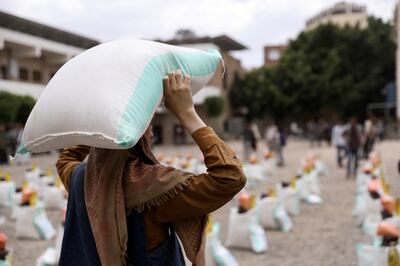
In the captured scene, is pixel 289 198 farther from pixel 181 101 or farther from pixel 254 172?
pixel 181 101

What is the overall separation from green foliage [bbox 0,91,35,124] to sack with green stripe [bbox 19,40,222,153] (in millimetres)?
19546

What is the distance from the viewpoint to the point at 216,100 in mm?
33312

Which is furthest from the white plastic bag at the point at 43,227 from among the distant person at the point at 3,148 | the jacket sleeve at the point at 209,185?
the distant person at the point at 3,148

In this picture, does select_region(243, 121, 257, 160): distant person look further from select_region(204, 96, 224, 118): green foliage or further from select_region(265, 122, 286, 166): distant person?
select_region(204, 96, 224, 118): green foliage

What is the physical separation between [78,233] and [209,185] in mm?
558

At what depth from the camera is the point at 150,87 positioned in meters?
1.80

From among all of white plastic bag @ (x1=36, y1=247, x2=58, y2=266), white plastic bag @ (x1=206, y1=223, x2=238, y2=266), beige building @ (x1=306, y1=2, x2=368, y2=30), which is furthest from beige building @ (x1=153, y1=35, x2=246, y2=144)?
beige building @ (x1=306, y1=2, x2=368, y2=30)

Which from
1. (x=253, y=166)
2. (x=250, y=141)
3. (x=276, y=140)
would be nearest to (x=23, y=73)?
(x=250, y=141)

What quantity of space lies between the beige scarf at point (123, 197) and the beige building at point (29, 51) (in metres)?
22.8

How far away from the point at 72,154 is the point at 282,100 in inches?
1327

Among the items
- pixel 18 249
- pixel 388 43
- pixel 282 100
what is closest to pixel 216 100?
pixel 282 100

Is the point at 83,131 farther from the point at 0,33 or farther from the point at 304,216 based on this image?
the point at 0,33

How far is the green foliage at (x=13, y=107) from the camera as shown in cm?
2027

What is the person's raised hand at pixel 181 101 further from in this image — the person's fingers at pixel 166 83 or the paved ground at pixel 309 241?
the paved ground at pixel 309 241
